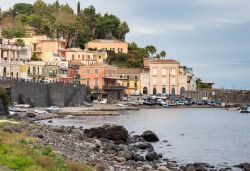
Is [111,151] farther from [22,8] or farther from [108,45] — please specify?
[22,8]

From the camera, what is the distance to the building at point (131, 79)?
151 metres

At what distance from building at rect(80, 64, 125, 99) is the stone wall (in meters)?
19.9

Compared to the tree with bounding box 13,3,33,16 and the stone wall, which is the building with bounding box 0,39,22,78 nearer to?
the stone wall

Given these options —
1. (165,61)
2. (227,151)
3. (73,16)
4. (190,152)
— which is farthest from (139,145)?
(73,16)

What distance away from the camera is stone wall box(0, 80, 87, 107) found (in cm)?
8351

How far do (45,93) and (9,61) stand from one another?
13.8 m

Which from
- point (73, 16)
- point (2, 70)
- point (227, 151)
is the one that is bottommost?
point (227, 151)

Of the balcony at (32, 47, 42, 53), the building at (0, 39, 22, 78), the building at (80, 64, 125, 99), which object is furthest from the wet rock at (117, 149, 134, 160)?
the balcony at (32, 47, 42, 53)

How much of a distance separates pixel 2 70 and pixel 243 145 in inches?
2243

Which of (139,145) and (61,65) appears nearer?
(139,145)

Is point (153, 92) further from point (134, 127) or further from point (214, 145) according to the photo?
Result: point (214, 145)

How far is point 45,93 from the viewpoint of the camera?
302 feet

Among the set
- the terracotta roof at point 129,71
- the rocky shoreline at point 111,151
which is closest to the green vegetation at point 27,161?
the rocky shoreline at point 111,151

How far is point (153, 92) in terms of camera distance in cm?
15688
